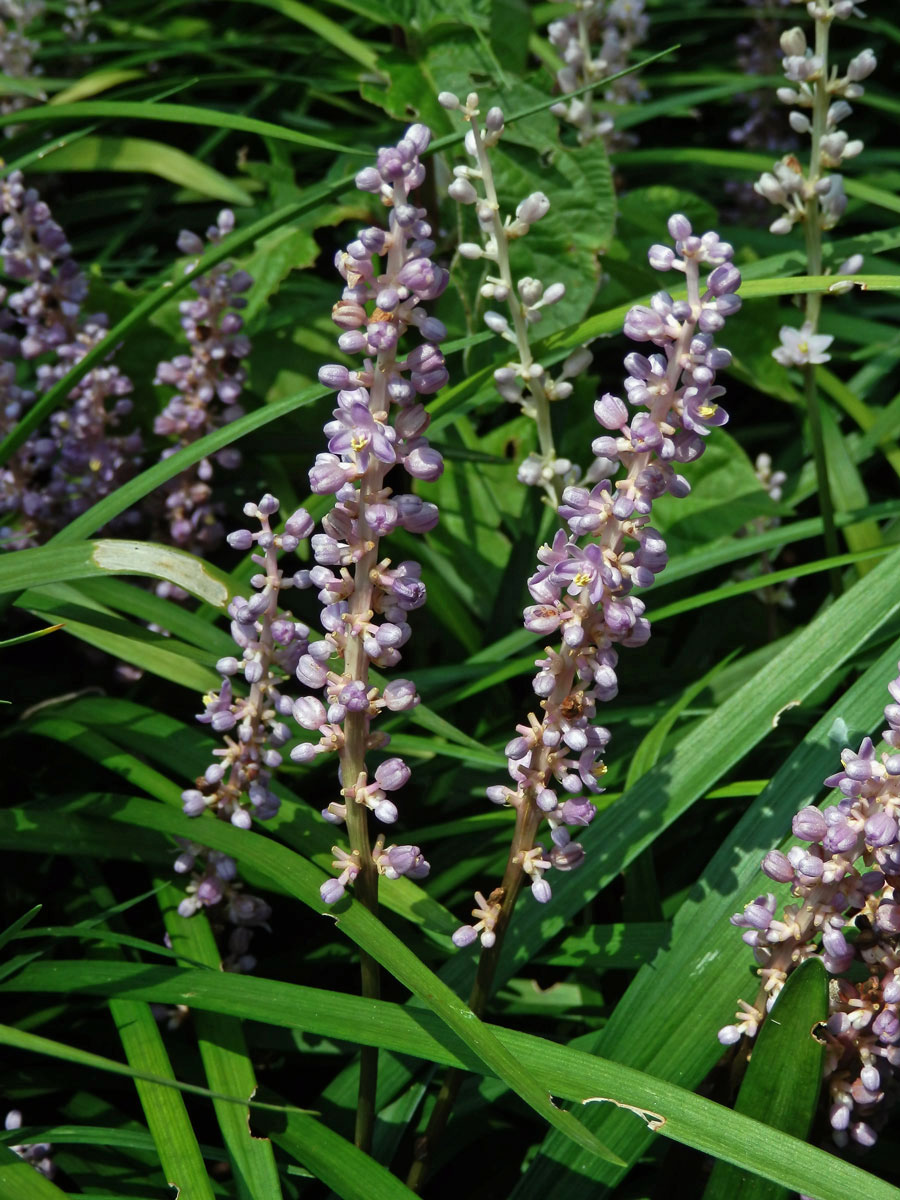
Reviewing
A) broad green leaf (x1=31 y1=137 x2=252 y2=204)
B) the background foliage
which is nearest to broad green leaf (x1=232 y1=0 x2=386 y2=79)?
the background foliage

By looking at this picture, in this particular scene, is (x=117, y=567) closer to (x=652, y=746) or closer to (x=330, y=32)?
(x=652, y=746)

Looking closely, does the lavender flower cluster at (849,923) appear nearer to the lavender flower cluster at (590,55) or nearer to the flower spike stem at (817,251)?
the flower spike stem at (817,251)

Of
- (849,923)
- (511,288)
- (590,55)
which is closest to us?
(849,923)

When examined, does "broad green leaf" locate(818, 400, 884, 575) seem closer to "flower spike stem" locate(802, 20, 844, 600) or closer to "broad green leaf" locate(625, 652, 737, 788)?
"flower spike stem" locate(802, 20, 844, 600)

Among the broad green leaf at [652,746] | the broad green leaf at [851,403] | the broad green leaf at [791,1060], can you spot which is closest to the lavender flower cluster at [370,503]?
the broad green leaf at [791,1060]

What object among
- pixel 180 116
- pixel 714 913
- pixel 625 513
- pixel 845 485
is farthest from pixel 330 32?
pixel 714 913

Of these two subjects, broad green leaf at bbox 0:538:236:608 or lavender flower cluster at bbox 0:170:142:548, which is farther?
lavender flower cluster at bbox 0:170:142:548

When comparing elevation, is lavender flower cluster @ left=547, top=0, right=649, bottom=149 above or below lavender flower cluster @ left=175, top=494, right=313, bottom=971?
above
